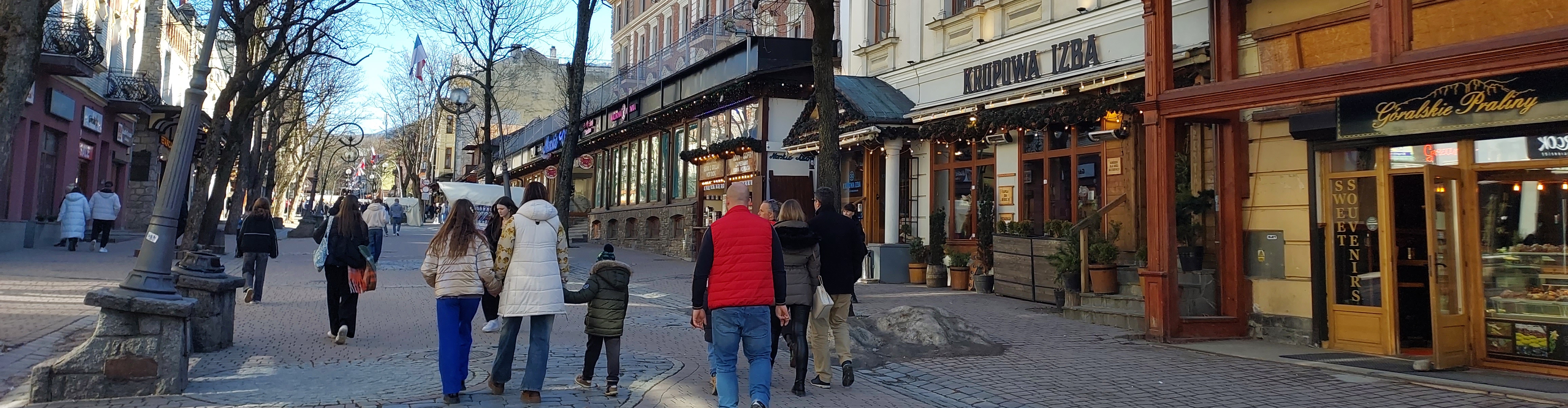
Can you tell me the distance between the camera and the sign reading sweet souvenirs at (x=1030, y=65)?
12828mm

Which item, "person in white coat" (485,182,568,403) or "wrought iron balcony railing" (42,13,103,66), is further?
"wrought iron balcony railing" (42,13,103,66)

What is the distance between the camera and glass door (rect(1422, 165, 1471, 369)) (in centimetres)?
790

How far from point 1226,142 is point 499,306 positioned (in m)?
7.40

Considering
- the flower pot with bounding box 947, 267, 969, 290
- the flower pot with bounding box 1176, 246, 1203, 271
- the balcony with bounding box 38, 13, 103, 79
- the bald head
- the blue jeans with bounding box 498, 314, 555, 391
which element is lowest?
the blue jeans with bounding box 498, 314, 555, 391

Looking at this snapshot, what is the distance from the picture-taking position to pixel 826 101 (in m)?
10.8

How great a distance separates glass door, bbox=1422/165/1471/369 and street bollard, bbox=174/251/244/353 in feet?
32.3

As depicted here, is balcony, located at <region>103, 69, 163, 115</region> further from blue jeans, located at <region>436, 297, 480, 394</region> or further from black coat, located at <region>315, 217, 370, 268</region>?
blue jeans, located at <region>436, 297, 480, 394</region>

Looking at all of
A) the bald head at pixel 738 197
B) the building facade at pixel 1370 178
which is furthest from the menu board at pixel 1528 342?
the bald head at pixel 738 197

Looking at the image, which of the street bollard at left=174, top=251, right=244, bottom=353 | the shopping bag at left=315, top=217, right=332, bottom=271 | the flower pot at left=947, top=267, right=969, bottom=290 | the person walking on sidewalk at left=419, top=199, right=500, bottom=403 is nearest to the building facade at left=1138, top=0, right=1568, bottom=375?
the flower pot at left=947, top=267, right=969, bottom=290

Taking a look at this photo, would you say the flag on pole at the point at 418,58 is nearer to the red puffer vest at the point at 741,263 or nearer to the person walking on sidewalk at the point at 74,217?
the person walking on sidewalk at the point at 74,217

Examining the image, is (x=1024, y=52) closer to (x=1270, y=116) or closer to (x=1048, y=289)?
(x=1048, y=289)

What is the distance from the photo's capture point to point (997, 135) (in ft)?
46.9

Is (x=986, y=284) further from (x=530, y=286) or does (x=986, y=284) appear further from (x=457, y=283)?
(x=457, y=283)

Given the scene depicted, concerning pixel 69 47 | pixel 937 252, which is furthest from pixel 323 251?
pixel 69 47
